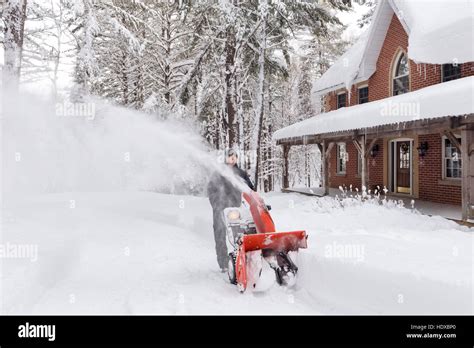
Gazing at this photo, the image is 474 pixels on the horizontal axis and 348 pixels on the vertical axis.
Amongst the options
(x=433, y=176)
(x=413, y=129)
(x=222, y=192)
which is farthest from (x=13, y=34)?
(x=433, y=176)

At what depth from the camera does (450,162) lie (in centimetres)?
1310

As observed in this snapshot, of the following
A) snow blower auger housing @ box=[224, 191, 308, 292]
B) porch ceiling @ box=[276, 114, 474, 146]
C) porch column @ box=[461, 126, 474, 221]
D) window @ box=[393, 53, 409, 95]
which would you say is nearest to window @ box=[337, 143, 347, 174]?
window @ box=[393, 53, 409, 95]

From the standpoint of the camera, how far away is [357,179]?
18.4 metres

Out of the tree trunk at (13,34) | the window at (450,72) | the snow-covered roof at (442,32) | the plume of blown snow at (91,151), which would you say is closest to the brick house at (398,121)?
the window at (450,72)

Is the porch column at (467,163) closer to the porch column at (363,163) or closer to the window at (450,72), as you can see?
the porch column at (363,163)

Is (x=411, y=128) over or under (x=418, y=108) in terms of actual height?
under

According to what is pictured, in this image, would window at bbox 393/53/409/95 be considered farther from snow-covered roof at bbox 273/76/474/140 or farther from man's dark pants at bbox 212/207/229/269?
man's dark pants at bbox 212/207/229/269

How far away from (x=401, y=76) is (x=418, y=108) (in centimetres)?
655

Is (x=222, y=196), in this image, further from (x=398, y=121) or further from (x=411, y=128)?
(x=411, y=128)

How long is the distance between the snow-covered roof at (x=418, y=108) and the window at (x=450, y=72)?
229 cm

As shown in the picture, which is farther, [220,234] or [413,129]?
[413,129]

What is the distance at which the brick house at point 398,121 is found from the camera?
29.4 feet
